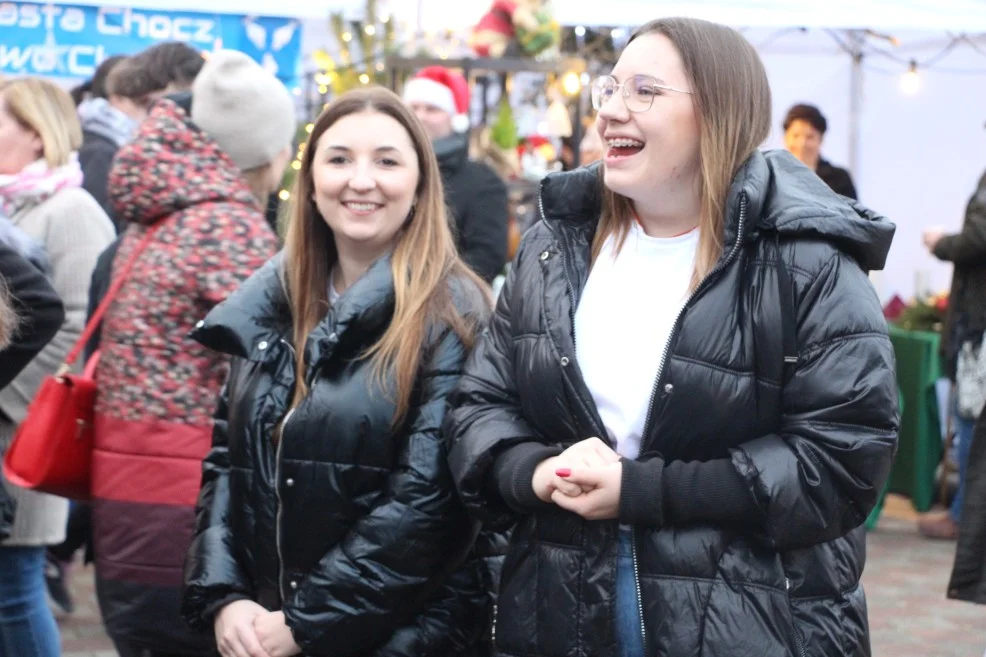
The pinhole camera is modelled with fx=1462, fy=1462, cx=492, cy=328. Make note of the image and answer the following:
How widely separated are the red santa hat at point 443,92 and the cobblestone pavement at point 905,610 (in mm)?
2724

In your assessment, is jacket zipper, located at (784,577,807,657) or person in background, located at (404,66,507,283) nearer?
jacket zipper, located at (784,577,807,657)

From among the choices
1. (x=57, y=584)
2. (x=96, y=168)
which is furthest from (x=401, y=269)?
(x=96, y=168)

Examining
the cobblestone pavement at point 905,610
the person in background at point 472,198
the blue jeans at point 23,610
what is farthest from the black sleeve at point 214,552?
the cobblestone pavement at point 905,610

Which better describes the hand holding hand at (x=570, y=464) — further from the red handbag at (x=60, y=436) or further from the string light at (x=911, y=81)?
the string light at (x=911, y=81)

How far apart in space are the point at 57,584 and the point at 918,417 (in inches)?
204

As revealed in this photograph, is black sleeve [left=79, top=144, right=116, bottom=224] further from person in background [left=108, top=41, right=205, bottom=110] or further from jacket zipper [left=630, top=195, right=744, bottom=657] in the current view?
jacket zipper [left=630, top=195, right=744, bottom=657]

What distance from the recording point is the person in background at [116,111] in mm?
6172

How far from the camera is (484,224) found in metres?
6.21

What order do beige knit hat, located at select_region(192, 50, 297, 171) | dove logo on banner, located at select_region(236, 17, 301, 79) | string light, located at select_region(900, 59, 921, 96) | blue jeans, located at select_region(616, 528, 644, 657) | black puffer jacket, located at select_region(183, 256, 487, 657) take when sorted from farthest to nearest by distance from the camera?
string light, located at select_region(900, 59, 921, 96), dove logo on banner, located at select_region(236, 17, 301, 79), beige knit hat, located at select_region(192, 50, 297, 171), black puffer jacket, located at select_region(183, 256, 487, 657), blue jeans, located at select_region(616, 528, 644, 657)

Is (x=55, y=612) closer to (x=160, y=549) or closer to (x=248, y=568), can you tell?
(x=160, y=549)

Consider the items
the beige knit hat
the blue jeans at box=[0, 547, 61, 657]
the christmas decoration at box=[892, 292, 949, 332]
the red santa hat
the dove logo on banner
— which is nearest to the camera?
the beige knit hat

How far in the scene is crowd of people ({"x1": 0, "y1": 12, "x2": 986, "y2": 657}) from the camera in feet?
8.36

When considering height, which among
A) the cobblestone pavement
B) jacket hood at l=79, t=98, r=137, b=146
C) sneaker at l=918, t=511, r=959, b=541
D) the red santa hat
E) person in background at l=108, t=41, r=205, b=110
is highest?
person in background at l=108, t=41, r=205, b=110

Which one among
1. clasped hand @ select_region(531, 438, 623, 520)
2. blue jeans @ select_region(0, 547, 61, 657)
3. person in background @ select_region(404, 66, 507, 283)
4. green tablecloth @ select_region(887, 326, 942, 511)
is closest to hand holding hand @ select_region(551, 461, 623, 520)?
clasped hand @ select_region(531, 438, 623, 520)
